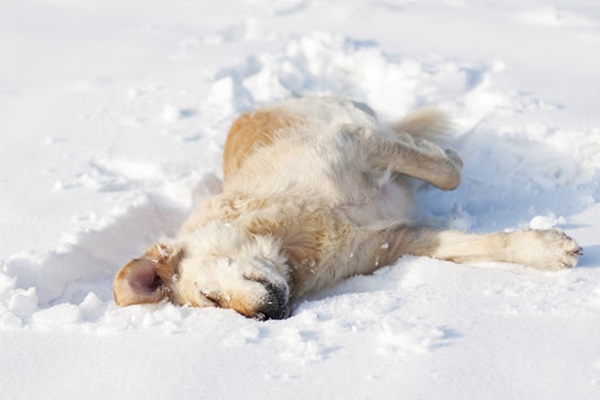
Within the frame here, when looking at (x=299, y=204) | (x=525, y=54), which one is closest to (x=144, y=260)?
(x=299, y=204)

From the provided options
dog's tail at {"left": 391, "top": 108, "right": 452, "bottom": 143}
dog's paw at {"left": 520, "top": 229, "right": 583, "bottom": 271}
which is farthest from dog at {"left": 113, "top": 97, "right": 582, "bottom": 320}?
dog's tail at {"left": 391, "top": 108, "right": 452, "bottom": 143}

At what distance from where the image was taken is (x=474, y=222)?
4344 millimetres

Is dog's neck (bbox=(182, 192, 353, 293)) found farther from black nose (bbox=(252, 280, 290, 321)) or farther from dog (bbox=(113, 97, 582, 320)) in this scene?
black nose (bbox=(252, 280, 290, 321))

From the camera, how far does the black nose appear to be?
10.9ft

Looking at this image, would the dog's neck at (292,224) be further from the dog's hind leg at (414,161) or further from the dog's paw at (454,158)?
the dog's paw at (454,158)

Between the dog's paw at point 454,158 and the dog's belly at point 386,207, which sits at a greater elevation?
the dog's paw at point 454,158

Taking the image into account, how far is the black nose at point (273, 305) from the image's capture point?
333cm

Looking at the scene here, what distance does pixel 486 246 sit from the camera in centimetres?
367

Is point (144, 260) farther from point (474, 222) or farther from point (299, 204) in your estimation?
point (474, 222)

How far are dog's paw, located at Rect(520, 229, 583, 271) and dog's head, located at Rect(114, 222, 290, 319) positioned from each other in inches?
40.9

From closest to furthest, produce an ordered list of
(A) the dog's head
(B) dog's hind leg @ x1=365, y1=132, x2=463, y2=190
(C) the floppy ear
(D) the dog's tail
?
(A) the dog's head < (C) the floppy ear < (B) dog's hind leg @ x1=365, y1=132, x2=463, y2=190 < (D) the dog's tail

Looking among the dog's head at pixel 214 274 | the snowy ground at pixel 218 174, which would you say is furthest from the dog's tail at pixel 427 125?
the dog's head at pixel 214 274

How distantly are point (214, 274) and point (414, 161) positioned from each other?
141cm

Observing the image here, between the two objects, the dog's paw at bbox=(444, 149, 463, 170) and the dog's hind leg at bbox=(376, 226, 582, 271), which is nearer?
the dog's hind leg at bbox=(376, 226, 582, 271)
